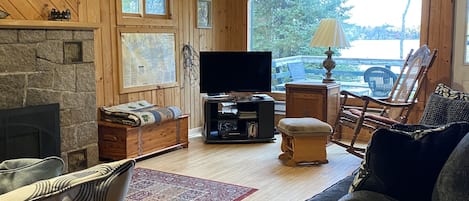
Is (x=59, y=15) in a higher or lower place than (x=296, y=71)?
higher

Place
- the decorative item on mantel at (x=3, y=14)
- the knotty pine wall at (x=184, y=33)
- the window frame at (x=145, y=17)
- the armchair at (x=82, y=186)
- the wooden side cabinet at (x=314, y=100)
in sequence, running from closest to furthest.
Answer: the armchair at (x=82, y=186), the decorative item on mantel at (x=3, y=14), the knotty pine wall at (x=184, y=33), the window frame at (x=145, y=17), the wooden side cabinet at (x=314, y=100)

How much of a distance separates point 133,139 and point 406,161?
3.25 m

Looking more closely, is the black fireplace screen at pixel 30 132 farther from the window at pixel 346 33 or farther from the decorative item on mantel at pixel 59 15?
the window at pixel 346 33

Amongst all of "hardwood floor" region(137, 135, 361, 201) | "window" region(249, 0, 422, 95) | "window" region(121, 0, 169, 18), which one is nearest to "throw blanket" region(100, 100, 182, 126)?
"hardwood floor" region(137, 135, 361, 201)

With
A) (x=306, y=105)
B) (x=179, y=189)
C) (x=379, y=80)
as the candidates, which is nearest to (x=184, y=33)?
(x=306, y=105)

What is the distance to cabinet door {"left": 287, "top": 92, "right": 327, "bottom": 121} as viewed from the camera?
208 inches

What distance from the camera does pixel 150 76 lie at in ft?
17.6

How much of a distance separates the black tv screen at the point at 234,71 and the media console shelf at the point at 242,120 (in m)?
0.14

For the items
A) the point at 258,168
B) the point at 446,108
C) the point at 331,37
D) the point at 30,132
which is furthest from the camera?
the point at 331,37

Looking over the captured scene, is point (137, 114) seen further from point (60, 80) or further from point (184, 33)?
point (184, 33)

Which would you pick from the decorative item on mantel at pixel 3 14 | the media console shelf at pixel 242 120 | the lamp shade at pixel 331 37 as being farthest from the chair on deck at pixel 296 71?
the decorative item on mantel at pixel 3 14

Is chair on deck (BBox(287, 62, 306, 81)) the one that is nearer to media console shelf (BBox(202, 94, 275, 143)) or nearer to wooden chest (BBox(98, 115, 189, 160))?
media console shelf (BBox(202, 94, 275, 143))

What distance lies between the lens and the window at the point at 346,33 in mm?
5559

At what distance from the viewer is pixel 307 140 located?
178 inches
